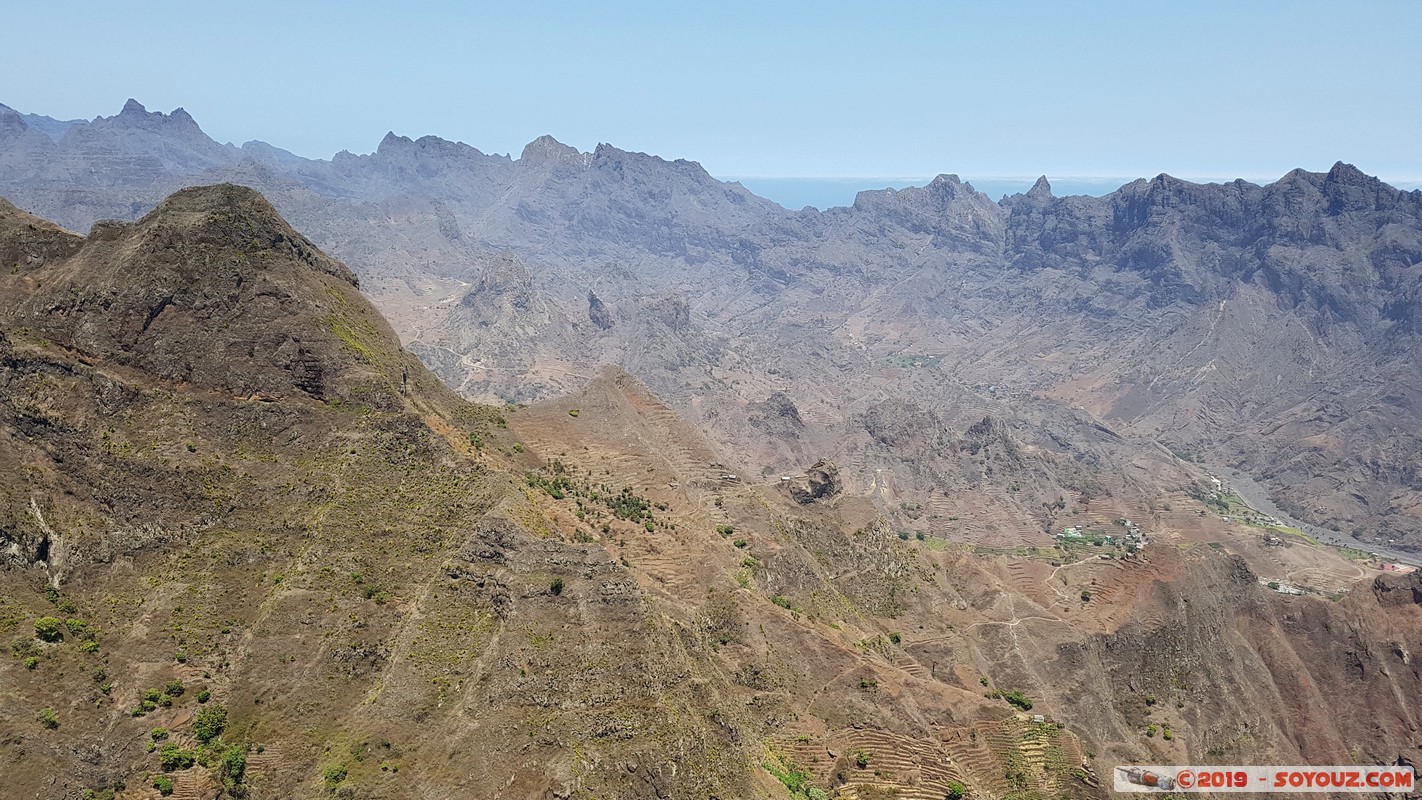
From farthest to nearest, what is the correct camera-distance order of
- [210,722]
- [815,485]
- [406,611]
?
[815,485] → [406,611] → [210,722]

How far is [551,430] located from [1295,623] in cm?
10213

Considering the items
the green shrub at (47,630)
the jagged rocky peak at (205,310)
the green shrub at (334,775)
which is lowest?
the green shrub at (334,775)

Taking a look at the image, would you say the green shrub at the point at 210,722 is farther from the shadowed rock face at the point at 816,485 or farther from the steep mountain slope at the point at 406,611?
the shadowed rock face at the point at 816,485

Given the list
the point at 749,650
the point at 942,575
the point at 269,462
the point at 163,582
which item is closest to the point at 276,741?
the point at 163,582

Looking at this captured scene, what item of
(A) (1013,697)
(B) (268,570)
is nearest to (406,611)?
(B) (268,570)

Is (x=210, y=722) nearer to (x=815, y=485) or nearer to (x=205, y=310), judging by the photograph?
(x=205, y=310)

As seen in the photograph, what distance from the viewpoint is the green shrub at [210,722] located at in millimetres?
51656

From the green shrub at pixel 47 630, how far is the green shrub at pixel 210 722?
397 inches

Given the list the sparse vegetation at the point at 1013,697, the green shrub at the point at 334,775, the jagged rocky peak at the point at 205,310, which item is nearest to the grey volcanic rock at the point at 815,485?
the sparse vegetation at the point at 1013,697

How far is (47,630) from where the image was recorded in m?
52.9

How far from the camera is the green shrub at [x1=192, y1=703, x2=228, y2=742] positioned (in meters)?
51.7

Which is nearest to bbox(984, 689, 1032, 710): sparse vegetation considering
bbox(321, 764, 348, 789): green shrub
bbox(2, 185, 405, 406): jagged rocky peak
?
bbox(321, 764, 348, 789): green shrub

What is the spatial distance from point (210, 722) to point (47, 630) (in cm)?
1167

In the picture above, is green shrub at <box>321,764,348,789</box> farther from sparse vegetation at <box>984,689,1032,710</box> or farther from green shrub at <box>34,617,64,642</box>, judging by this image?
sparse vegetation at <box>984,689,1032,710</box>
